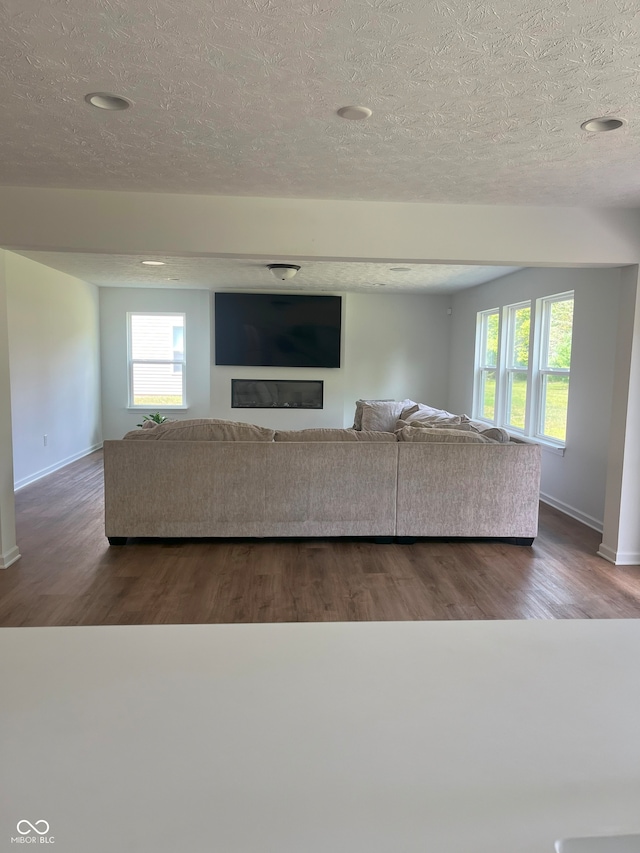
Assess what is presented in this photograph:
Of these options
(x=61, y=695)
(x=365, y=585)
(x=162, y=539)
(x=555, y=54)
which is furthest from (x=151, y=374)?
(x=61, y=695)

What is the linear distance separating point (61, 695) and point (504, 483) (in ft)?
12.2

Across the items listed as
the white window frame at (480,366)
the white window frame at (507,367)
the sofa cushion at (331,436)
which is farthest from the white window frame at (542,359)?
the sofa cushion at (331,436)

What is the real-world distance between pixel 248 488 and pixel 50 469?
3.47m

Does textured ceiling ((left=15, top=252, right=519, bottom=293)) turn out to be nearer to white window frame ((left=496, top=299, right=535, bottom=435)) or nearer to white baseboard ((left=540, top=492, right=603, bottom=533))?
white window frame ((left=496, top=299, right=535, bottom=435))

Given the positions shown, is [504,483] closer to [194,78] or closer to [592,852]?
[194,78]

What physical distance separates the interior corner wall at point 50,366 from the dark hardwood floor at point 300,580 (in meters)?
1.77

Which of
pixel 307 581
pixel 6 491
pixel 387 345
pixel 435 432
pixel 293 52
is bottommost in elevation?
pixel 307 581

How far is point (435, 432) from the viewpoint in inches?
163

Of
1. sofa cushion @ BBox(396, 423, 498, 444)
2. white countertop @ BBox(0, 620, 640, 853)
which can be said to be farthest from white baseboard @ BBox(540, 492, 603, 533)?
white countertop @ BBox(0, 620, 640, 853)

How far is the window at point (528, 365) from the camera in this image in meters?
5.26

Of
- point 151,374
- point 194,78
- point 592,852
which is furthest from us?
point 151,374

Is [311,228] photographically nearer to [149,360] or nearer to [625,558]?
[625,558]

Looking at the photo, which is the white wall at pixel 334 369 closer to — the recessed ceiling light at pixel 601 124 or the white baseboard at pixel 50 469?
the white baseboard at pixel 50 469

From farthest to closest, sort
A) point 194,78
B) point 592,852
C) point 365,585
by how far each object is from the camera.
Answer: point 365,585, point 194,78, point 592,852
